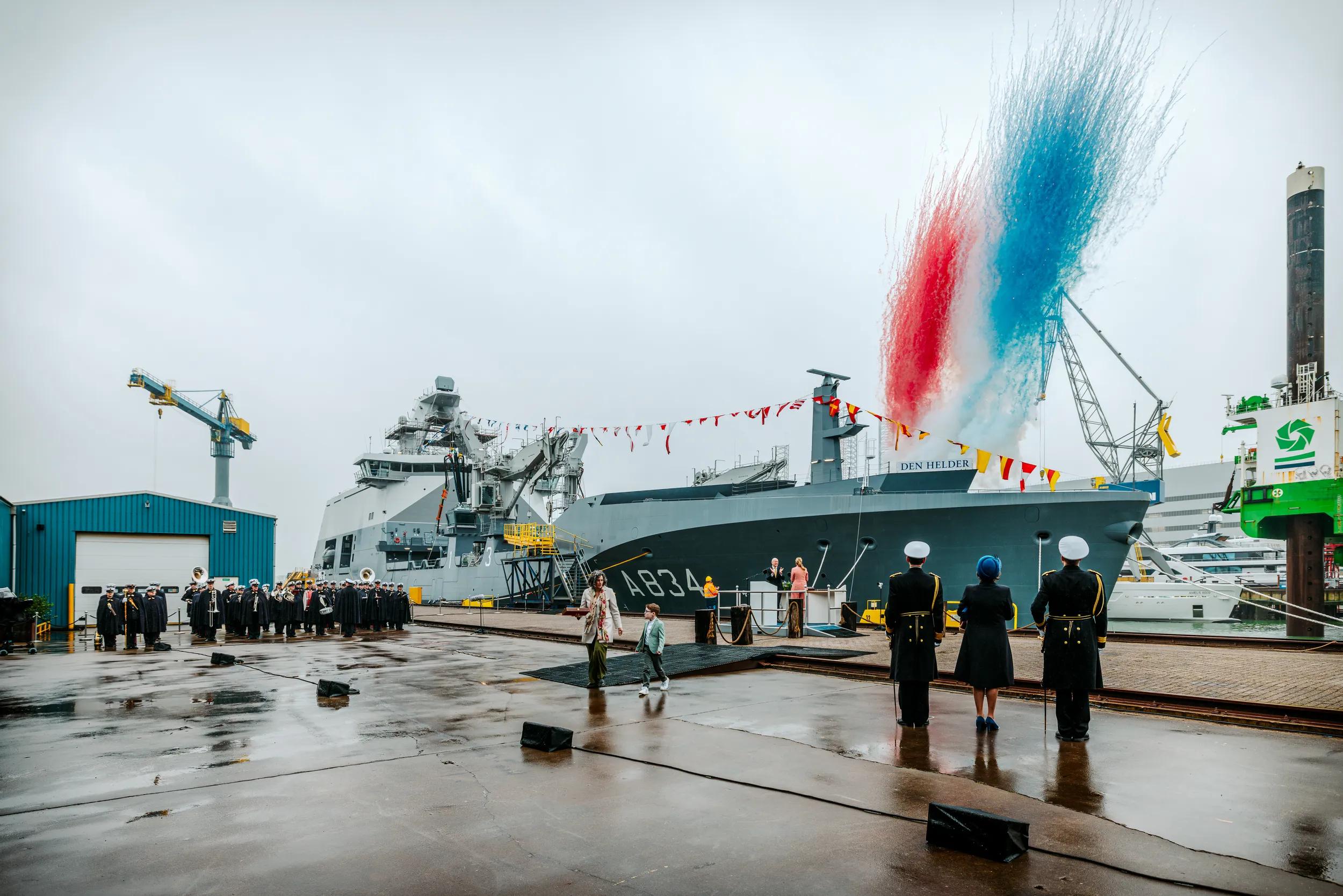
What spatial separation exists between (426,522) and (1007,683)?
118 feet

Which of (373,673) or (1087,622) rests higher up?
(1087,622)

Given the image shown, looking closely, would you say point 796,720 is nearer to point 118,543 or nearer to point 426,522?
point 118,543

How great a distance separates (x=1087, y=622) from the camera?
6105 mm

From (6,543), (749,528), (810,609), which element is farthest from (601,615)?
(6,543)

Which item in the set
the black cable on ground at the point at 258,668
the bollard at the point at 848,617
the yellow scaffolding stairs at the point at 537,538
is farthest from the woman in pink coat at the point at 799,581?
the yellow scaffolding stairs at the point at 537,538

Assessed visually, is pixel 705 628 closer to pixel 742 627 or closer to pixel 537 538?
pixel 742 627

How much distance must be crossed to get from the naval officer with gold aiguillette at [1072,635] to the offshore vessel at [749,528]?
9.00 m

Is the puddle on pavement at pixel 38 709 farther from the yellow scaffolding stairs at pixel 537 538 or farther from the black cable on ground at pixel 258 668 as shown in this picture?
the yellow scaffolding stairs at pixel 537 538

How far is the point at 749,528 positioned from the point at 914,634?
45.6ft

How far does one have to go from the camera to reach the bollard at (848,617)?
15422 millimetres

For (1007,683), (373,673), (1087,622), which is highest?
(1087,622)

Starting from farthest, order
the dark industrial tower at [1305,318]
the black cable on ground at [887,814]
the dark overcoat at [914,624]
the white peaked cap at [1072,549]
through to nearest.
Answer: the dark industrial tower at [1305,318], the dark overcoat at [914,624], the white peaked cap at [1072,549], the black cable on ground at [887,814]

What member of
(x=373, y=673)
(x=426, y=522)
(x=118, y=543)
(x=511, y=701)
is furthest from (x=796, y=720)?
(x=426, y=522)

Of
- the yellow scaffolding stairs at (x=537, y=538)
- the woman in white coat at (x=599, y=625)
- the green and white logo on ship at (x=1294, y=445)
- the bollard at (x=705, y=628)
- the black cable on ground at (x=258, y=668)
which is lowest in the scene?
the black cable on ground at (x=258, y=668)
